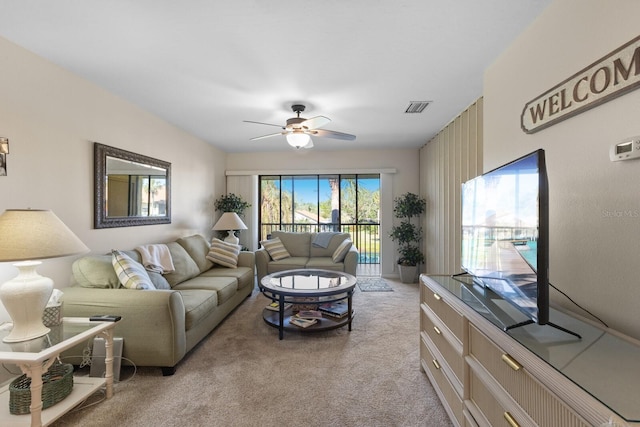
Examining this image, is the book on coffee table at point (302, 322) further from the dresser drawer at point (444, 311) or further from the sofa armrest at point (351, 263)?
the sofa armrest at point (351, 263)

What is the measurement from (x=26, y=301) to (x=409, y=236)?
471 centimetres

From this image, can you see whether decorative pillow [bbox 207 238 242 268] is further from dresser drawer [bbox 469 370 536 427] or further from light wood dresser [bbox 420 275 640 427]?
dresser drawer [bbox 469 370 536 427]

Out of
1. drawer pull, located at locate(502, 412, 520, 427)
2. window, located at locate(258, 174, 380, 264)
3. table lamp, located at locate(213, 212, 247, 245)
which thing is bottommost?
drawer pull, located at locate(502, 412, 520, 427)

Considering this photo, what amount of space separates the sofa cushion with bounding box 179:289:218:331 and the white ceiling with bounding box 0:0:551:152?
197cm

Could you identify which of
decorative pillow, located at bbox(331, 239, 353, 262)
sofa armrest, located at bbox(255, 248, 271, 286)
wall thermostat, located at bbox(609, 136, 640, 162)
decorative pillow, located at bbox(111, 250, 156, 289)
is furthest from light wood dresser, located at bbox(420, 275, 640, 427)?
sofa armrest, located at bbox(255, 248, 271, 286)

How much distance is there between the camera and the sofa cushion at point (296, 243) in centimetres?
495

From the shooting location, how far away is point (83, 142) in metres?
2.56

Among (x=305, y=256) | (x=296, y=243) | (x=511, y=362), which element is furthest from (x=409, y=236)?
(x=511, y=362)

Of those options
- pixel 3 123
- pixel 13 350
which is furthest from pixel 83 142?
pixel 13 350

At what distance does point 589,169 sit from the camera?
4.31ft

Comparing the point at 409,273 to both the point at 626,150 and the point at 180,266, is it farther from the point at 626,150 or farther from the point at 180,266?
the point at 626,150

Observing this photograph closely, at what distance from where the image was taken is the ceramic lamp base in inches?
64.2

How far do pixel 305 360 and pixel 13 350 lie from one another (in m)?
1.83

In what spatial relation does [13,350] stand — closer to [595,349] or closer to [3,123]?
[3,123]
